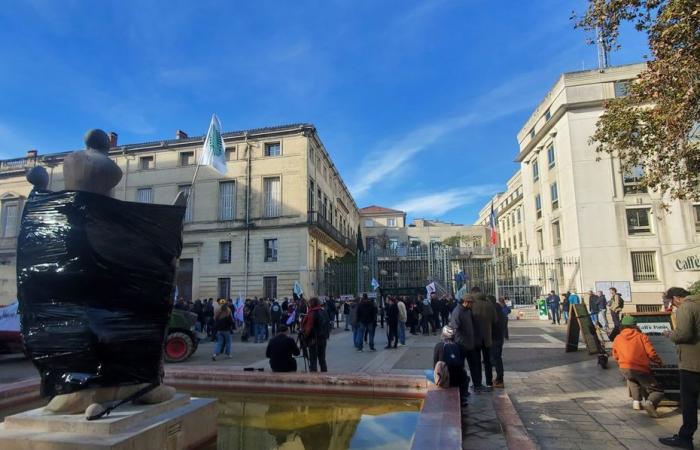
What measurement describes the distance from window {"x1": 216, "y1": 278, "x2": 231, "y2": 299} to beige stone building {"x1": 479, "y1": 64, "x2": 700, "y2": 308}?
23.2 meters

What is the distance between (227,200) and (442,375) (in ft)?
98.8

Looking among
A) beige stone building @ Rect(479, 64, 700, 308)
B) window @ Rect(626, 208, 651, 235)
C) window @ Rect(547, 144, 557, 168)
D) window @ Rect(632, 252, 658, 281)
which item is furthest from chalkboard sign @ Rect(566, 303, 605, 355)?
window @ Rect(547, 144, 557, 168)

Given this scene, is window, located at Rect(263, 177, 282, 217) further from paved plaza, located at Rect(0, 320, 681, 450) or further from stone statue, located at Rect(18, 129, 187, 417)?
stone statue, located at Rect(18, 129, 187, 417)

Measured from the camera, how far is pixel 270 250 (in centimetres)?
3194

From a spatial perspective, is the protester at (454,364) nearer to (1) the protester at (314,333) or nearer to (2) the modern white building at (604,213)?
(1) the protester at (314,333)

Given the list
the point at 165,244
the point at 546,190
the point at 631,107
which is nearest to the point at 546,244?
the point at 546,190

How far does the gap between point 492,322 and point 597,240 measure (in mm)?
23627

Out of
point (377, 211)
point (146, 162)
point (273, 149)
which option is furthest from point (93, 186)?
point (377, 211)

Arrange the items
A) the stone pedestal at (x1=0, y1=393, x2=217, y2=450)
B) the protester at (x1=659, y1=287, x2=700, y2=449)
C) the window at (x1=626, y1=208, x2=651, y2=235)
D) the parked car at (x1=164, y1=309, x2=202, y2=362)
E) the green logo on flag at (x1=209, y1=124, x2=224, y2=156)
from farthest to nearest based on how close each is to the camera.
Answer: the window at (x1=626, y1=208, x2=651, y2=235), the parked car at (x1=164, y1=309, x2=202, y2=362), the green logo on flag at (x1=209, y1=124, x2=224, y2=156), the protester at (x1=659, y1=287, x2=700, y2=449), the stone pedestal at (x1=0, y1=393, x2=217, y2=450)

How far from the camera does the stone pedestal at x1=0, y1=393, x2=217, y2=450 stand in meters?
3.16

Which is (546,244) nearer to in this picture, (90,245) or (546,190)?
(546,190)

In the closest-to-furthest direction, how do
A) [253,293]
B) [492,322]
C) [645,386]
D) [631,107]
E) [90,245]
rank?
1. [90,245]
2. [645,386]
3. [492,322]
4. [631,107]
5. [253,293]

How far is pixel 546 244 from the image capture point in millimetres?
32750

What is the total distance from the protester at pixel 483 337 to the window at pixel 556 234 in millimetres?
26577
